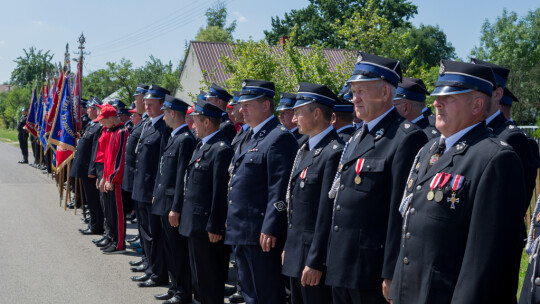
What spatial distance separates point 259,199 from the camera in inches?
191

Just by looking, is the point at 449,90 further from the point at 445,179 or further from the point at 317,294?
the point at 317,294

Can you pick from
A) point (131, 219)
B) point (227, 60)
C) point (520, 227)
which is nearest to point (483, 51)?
point (227, 60)

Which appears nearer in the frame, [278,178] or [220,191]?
[278,178]

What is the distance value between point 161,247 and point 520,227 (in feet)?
16.4

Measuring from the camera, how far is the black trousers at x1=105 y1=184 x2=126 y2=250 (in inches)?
334

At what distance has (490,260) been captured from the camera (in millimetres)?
2621

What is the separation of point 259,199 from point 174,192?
1.58 m

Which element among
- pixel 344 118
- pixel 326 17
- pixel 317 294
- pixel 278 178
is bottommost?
pixel 317 294

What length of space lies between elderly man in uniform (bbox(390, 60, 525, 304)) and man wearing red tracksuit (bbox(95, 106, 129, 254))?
6.02m

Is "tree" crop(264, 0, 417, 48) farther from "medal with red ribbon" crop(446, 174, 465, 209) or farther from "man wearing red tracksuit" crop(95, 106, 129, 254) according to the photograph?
"medal with red ribbon" crop(446, 174, 465, 209)

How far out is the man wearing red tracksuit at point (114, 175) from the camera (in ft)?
27.6

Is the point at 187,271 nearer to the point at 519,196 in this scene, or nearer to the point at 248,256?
the point at 248,256

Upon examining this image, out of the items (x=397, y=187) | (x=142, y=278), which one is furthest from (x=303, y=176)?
(x=142, y=278)

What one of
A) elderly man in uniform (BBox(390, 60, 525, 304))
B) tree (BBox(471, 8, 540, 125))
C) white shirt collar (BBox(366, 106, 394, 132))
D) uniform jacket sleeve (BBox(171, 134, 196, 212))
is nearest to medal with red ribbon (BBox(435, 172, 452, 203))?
elderly man in uniform (BBox(390, 60, 525, 304))
